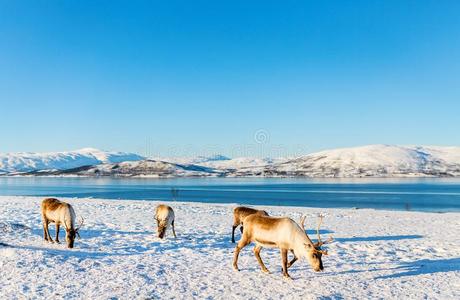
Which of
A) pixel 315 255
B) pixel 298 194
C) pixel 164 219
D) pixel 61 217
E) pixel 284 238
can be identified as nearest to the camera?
pixel 315 255

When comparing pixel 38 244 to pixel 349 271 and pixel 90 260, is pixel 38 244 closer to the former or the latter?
pixel 90 260

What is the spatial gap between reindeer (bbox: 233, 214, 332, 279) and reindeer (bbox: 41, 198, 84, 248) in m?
6.44

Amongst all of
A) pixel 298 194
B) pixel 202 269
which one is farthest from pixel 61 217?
pixel 298 194

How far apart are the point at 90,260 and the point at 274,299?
626cm

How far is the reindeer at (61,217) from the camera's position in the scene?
16.0 meters

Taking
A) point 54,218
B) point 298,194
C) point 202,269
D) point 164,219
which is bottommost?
point 298,194

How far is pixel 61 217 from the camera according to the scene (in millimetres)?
16844

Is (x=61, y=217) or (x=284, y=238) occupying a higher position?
(x=61, y=217)

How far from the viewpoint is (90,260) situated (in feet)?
45.4

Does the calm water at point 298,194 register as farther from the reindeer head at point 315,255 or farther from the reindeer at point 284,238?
the reindeer head at point 315,255

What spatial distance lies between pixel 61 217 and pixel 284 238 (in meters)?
9.08

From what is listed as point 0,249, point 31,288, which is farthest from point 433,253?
point 0,249

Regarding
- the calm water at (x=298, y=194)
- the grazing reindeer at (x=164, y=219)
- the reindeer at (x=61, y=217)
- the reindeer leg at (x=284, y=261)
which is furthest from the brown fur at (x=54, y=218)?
the calm water at (x=298, y=194)

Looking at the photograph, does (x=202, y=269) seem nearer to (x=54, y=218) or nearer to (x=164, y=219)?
(x=164, y=219)
